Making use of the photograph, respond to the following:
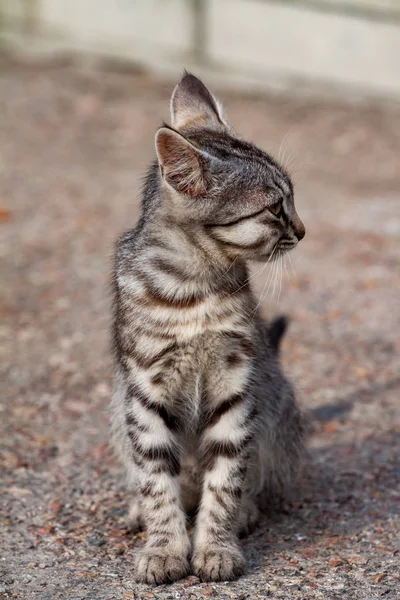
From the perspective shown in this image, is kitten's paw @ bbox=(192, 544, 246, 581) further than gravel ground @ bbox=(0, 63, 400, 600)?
No

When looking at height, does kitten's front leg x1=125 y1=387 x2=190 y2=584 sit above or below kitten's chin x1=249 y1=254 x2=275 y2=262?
below

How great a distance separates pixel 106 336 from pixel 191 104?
2765 mm

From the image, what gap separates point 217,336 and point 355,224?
514cm

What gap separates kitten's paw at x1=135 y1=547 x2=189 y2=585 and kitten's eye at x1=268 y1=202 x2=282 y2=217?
141 cm

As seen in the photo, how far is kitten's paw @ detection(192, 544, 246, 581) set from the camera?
158 inches

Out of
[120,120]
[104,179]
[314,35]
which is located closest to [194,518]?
[104,179]

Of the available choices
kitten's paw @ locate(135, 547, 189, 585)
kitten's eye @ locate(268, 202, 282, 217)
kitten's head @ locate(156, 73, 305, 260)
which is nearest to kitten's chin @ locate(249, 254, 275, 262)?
kitten's head @ locate(156, 73, 305, 260)

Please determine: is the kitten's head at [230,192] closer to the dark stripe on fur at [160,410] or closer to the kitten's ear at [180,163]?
the kitten's ear at [180,163]

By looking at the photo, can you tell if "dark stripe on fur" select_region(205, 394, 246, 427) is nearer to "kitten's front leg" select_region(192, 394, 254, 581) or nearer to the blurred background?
"kitten's front leg" select_region(192, 394, 254, 581)

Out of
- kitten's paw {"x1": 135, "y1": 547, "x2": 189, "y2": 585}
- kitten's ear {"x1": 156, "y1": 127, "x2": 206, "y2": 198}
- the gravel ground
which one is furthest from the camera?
the gravel ground

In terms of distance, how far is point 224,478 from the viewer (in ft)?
13.6

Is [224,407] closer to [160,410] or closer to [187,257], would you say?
[160,410]

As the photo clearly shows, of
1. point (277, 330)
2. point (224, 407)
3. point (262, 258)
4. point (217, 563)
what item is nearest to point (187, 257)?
point (262, 258)

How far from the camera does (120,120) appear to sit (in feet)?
37.3
